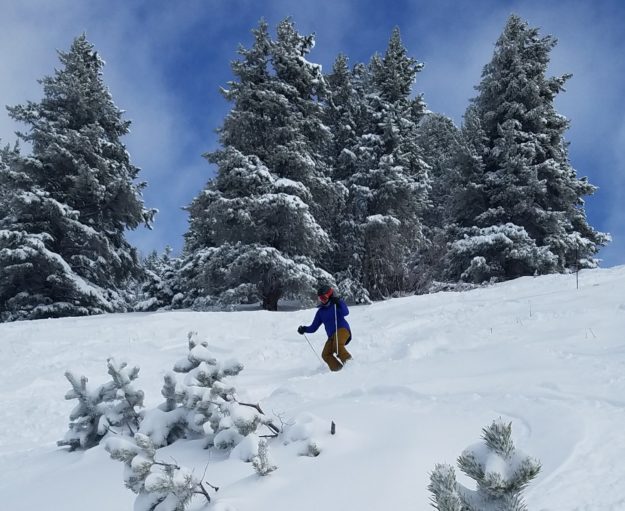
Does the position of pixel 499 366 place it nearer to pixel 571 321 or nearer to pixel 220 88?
pixel 571 321

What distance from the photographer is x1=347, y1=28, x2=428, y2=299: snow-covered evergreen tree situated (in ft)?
72.1

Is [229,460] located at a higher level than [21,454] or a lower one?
higher

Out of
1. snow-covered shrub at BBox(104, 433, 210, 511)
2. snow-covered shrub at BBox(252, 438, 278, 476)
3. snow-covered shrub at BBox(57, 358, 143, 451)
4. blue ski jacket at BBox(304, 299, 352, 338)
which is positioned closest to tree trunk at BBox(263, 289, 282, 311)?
blue ski jacket at BBox(304, 299, 352, 338)

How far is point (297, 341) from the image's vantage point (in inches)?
444

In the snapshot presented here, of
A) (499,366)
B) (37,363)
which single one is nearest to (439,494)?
(499,366)

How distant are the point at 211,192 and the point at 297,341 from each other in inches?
→ 342

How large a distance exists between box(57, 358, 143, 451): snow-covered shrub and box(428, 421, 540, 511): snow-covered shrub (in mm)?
4651

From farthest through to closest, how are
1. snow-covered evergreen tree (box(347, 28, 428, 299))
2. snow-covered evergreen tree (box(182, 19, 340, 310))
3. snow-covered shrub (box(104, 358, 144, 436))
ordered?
snow-covered evergreen tree (box(347, 28, 428, 299)) → snow-covered evergreen tree (box(182, 19, 340, 310)) → snow-covered shrub (box(104, 358, 144, 436))

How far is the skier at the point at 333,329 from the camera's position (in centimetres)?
812

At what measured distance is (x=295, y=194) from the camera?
18203 mm

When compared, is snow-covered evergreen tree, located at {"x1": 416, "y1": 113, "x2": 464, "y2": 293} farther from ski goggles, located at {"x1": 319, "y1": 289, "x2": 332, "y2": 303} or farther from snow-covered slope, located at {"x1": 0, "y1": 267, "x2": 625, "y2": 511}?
ski goggles, located at {"x1": 319, "y1": 289, "x2": 332, "y2": 303}

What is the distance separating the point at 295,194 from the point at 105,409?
13.6 metres

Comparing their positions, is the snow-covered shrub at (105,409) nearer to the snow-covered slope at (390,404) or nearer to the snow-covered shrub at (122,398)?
the snow-covered shrub at (122,398)

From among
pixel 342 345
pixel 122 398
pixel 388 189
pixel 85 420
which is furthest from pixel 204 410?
pixel 388 189
